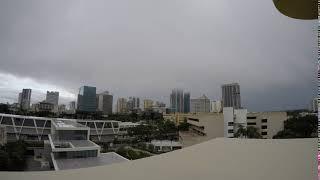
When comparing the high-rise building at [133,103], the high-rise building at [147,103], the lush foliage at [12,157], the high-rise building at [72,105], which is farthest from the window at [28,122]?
the high-rise building at [147,103]

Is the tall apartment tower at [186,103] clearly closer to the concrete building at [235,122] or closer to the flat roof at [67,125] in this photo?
the concrete building at [235,122]

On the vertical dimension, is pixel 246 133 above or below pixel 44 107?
below

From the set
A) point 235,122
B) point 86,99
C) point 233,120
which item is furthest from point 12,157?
point 235,122

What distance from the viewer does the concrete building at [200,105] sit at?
19450 mm

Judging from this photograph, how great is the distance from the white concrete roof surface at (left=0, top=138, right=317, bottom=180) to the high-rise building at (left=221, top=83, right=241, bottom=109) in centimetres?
1220

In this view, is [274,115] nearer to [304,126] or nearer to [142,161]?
[304,126]

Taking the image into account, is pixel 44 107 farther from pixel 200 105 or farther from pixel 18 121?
pixel 200 105

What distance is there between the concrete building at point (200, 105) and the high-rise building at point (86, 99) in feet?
33.3

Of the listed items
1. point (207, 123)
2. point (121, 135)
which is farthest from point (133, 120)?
point (207, 123)

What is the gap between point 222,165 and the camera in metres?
1.38

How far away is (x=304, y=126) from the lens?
9117mm

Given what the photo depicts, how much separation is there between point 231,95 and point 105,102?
6156 millimetres

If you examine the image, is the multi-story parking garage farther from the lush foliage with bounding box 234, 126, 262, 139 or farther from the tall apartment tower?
the tall apartment tower

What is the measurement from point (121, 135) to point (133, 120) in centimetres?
126
